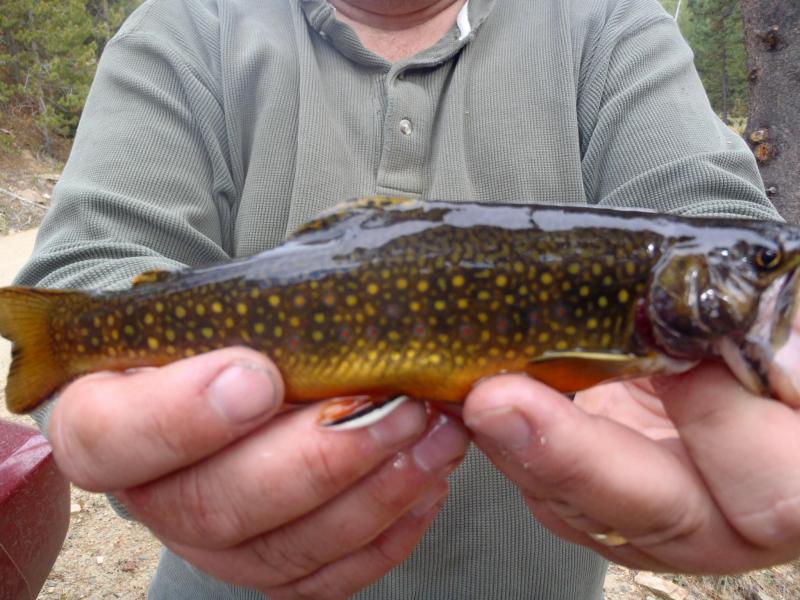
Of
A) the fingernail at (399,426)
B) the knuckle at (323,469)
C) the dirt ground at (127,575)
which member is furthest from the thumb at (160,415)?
the dirt ground at (127,575)

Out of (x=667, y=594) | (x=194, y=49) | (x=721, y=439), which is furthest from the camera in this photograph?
(x=667, y=594)

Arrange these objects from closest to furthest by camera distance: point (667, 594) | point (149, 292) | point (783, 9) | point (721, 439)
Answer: point (721, 439) → point (149, 292) → point (667, 594) → point (783, 9)

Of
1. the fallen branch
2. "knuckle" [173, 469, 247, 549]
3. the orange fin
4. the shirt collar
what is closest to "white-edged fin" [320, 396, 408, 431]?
"knuckle" [173, 469, 247, 549]

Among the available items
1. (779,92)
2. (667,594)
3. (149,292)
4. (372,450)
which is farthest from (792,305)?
(779,92)

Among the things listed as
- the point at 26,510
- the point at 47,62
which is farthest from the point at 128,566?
the point at 47,62

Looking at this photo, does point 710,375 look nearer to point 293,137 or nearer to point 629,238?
point 629,238

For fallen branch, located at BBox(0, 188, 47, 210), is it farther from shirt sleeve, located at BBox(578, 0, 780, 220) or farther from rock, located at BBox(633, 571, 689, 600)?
shirt sleeve, located at BBox(578, 0, 780, 220)

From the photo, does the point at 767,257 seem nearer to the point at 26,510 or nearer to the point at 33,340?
the point at 33,340
